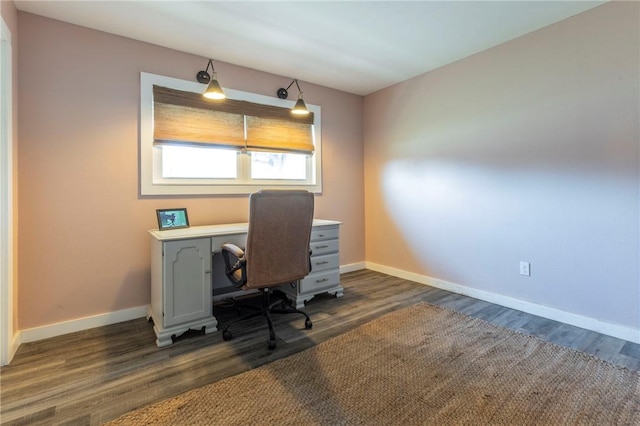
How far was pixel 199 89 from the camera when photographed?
3008mm

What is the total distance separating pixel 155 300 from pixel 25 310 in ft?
2.90

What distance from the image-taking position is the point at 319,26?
257 centimetres

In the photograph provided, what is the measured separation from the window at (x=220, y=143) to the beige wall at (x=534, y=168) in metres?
1.22

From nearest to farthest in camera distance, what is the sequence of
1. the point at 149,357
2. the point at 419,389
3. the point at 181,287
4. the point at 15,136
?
the point at 419,389 < the point at 149,357 < the point at 15,136 < the point at 181,287

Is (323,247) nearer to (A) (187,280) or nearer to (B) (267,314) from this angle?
(B) (267,314)

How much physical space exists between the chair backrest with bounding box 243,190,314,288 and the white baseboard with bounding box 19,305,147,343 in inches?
49.0

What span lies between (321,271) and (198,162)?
1.62m

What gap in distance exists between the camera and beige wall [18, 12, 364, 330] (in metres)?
2.34

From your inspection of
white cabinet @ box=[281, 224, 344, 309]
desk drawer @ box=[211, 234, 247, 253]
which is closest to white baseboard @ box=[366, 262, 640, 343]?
white cabinet @ box=[281, 224, 344, 309]

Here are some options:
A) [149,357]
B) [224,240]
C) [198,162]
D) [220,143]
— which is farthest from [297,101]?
[149,357]

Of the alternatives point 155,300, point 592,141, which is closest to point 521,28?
point 592,141

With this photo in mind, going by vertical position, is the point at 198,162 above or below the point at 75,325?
above

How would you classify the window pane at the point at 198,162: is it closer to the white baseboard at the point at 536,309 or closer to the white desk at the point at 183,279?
the white desk at the point at 183,279

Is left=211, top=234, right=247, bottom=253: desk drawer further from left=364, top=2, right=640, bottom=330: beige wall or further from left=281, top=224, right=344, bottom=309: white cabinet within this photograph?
left=364, top=2, right=640, bottom=330: beige wall
